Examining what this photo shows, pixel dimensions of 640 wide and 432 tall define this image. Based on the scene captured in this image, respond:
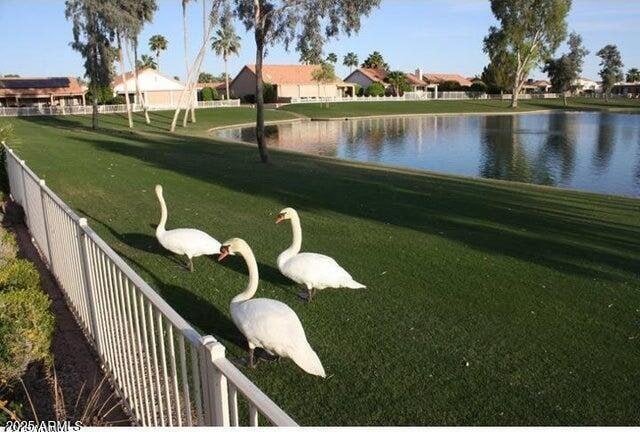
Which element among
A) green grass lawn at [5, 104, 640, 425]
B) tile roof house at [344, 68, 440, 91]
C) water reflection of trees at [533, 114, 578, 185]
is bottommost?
water reflection of trees at [533, 114, 578, 185]

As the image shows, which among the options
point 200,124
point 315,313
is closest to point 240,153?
point 315,313

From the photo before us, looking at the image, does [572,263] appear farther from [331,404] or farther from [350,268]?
[331,404]

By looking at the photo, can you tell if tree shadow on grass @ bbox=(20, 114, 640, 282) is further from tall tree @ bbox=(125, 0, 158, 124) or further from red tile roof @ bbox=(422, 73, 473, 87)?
red tile roof @ bbox=(422, 73, 473, 87)

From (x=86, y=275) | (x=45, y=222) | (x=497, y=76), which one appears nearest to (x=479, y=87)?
(x=497, y=76)

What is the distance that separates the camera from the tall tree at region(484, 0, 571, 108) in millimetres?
69562

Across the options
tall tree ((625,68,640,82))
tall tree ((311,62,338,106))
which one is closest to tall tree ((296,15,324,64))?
tall tree ((311,62,338,106))

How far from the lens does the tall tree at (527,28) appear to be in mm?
69562

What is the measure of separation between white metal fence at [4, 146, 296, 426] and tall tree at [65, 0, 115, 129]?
33934mm

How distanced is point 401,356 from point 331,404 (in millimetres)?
1106

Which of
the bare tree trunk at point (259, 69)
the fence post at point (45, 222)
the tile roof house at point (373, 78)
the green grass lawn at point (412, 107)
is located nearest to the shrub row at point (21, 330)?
the fence post at point (45, 222)

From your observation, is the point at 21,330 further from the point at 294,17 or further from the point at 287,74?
the point at 287,74

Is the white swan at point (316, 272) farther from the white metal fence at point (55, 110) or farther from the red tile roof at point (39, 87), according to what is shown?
the red tile roof at point (39, 87)

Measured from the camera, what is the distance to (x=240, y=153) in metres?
26.1

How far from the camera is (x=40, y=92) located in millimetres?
71062
